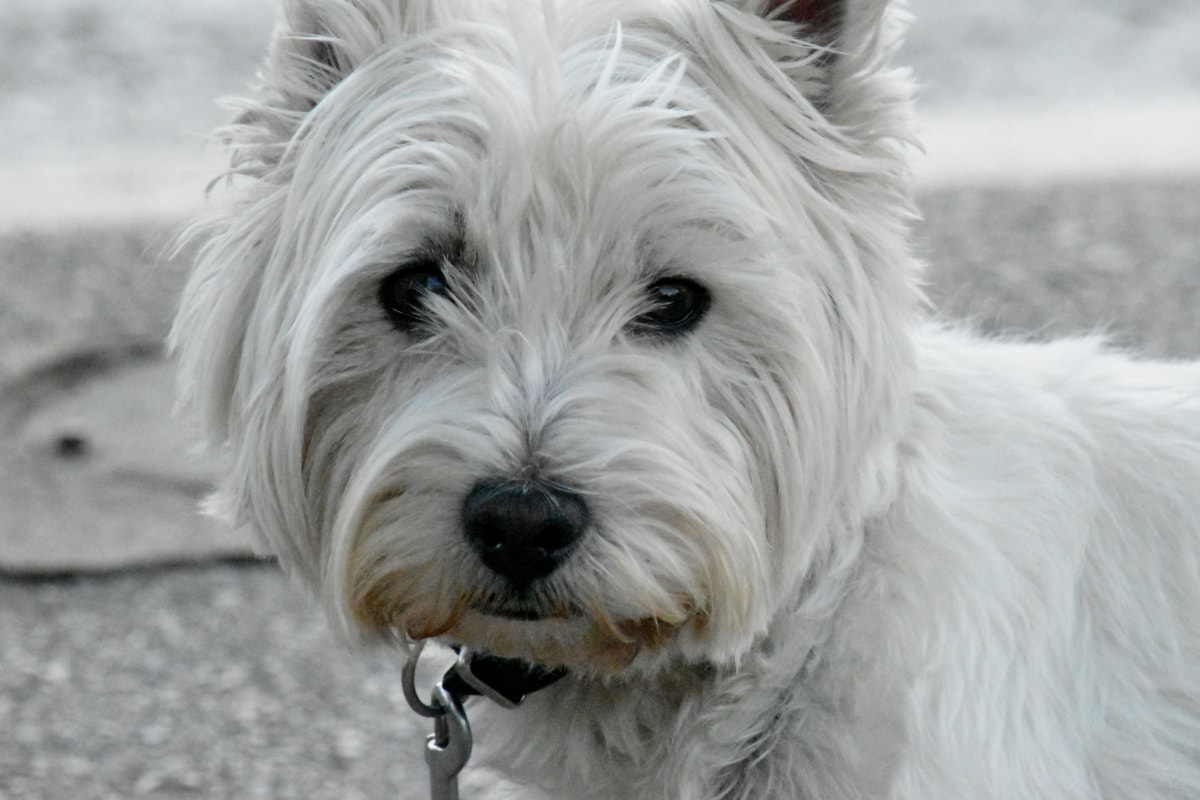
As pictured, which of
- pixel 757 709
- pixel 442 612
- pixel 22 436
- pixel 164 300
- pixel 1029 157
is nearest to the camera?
pixel 442 612

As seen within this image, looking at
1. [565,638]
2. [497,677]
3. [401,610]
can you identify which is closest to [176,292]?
[497,677]

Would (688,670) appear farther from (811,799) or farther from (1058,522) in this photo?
(1058,522)

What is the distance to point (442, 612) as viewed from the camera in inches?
105

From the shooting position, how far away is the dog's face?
259cm

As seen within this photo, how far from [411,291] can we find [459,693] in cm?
80

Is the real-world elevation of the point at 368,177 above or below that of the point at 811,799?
above

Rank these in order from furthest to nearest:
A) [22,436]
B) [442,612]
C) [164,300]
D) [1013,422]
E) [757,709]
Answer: [164,300], [22,436], [1013,422], [757,709], [442,612]

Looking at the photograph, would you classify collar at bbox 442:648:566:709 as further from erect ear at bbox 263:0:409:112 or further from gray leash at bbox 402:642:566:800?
erect ear at bbox 263:0:409:112

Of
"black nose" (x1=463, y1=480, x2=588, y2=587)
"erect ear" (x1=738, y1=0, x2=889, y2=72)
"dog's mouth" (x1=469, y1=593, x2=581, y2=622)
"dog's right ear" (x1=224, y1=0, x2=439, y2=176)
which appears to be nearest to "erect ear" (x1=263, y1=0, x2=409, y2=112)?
"dog's right ear" (x1=224, y1=0, x2=439, y2=176)

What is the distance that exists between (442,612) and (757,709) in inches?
24.2

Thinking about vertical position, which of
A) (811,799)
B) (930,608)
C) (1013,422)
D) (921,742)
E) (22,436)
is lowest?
(22,436)

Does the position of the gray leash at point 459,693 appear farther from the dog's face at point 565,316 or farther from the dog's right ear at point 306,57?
the dog's right ear at point 306,57

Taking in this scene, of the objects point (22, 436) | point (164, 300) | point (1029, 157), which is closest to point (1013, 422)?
point (22, 436)

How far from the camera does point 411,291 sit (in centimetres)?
284
